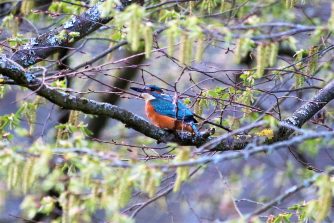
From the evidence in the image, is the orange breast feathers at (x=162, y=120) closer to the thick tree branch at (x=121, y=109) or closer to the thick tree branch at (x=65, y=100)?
the thick tree branch at (x=121, y=109)

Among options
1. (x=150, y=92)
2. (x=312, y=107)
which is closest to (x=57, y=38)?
(x=150, y=92)

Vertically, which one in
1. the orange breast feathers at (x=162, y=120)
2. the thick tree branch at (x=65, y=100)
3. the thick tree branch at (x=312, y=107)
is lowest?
the orange breast feathers at (x=162, y=120)

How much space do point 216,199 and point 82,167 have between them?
263 inches

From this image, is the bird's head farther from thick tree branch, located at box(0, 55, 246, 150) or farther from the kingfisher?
thick tree branch, located at box(0, 55, 246, 150)

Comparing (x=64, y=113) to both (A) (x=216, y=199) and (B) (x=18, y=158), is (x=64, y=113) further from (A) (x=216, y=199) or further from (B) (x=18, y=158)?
(B) (x=18, y=158)

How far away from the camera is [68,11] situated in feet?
22.5

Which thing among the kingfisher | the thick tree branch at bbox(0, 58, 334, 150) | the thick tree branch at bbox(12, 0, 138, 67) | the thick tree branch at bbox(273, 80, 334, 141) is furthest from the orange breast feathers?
the thick tree branch at bbox(12, 0, 138, 67)

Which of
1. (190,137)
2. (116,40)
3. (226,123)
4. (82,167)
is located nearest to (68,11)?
(116,40)

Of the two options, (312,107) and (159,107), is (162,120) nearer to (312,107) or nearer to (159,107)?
(159,107)

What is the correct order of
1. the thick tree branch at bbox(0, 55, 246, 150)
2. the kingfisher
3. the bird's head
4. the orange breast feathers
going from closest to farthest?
1. the thick tree branch at bbox(0, 55, 246, 150)
2. the orange breast feathers
3. the kingfisher
4. the bird's head

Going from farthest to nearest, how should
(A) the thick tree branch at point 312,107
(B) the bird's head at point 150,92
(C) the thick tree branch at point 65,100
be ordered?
1. (B) the bird's head at point 150,92
2. (A) the thick tree branch at point 312,107
3. (C) the thick tree branch at point 65,100

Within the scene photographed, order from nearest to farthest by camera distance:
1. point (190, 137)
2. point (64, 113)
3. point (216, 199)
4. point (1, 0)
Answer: point (190, 137), point (1, 0), point (64, 113), point (216, 199)

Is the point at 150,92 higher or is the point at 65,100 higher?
the point at 65,100

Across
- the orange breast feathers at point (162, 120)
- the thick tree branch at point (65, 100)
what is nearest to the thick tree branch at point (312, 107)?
the orange breast feathers at point (162, 120)
